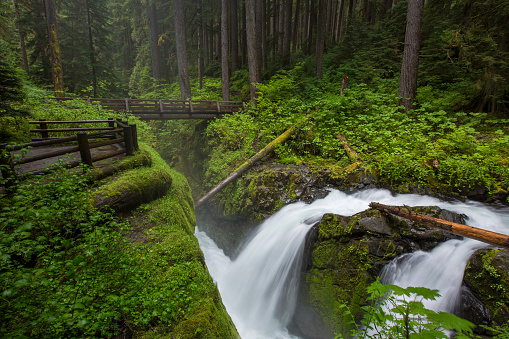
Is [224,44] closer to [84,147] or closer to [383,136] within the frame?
[383,136]

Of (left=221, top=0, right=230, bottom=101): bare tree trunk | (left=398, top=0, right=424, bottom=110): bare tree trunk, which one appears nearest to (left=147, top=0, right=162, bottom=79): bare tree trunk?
(left=221, top=0, right=230, bottom=101): bare tree trunk

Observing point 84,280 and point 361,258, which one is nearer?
point 84,280

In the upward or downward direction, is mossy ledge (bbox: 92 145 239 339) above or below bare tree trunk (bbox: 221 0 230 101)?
below

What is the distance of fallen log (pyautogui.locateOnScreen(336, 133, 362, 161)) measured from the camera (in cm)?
804

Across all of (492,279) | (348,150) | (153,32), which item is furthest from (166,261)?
(153,32)

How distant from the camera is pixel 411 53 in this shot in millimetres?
9125

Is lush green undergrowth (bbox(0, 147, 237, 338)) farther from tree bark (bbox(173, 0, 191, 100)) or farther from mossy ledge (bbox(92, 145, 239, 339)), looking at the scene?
tree bark (bbox(173, 0, 191, 100))

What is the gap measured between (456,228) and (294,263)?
351 cm

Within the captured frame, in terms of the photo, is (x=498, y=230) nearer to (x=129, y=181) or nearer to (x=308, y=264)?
(x=308, y=264)

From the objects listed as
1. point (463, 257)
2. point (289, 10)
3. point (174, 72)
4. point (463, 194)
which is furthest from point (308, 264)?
point (174, 72)

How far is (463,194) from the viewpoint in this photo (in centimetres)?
615

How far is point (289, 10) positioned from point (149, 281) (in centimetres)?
2511

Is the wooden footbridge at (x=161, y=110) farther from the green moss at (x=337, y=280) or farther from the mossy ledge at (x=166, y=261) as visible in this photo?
the green moss at (x=337, y=280)

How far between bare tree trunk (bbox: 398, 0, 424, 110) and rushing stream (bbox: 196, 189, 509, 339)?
16.6 ft
